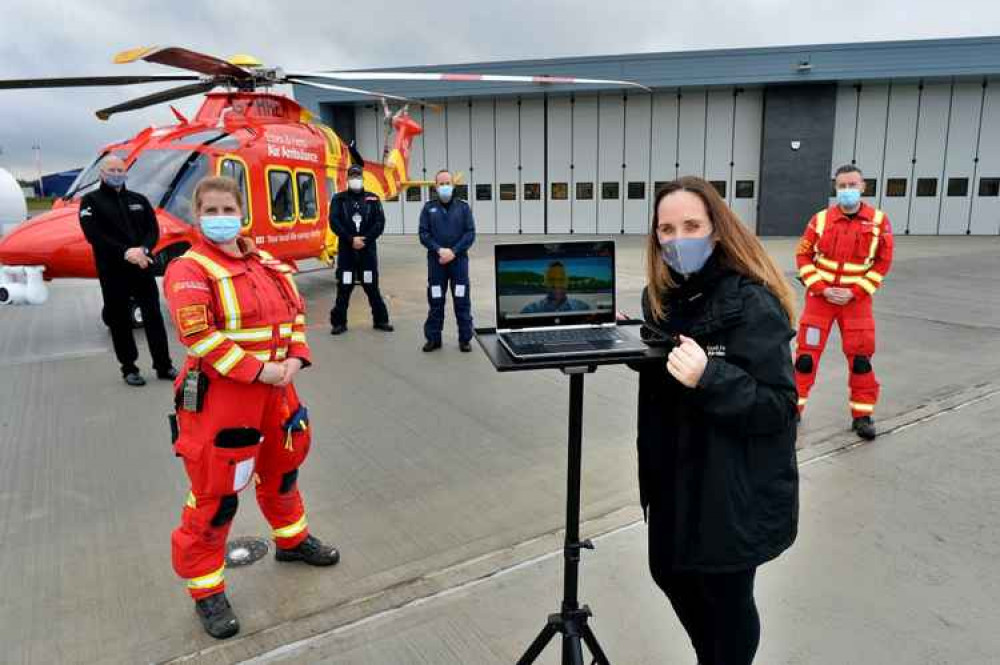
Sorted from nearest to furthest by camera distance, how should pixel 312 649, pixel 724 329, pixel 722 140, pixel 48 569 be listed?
pixel 724 329
pixel 312 649
pixel 48 569
pixel 722 140

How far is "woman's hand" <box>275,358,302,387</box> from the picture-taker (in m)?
2.58

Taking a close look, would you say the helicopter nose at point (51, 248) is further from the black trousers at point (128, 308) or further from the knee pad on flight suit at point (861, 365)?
the knee pad on flight suit at point (861, 365)

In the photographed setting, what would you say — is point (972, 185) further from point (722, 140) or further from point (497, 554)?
point (497, 554)

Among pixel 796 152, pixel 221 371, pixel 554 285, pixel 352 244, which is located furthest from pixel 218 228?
pixel 796 152

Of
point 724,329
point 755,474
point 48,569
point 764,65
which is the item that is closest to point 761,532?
point 755,474

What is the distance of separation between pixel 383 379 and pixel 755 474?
4.63m

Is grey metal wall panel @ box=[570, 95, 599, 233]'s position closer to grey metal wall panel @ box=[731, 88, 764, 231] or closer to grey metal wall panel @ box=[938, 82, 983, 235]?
grey metal wall panel @ box=[731, 88, 764, 231]

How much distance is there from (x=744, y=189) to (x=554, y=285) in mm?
22438

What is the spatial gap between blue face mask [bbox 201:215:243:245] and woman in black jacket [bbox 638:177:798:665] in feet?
5.37

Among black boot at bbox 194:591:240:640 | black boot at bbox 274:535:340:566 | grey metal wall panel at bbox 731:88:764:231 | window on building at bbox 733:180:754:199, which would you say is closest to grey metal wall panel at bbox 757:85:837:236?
grey metal wall panel at bbox 731:88:764:231

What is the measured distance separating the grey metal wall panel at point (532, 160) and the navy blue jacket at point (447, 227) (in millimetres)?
16567

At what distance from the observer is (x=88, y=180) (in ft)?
27.1

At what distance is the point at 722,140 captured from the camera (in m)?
22.1

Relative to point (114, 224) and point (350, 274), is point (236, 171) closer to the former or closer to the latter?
point (350, 274)
